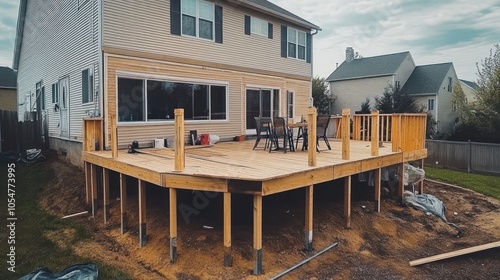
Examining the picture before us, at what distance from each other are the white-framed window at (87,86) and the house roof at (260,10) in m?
4.92

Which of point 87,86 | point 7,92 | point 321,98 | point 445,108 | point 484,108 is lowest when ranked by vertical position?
point 484,108

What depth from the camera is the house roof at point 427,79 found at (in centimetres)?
2409

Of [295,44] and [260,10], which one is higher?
[260,10]

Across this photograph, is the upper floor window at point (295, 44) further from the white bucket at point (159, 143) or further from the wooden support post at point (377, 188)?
the wooden support post at point (377, 188)

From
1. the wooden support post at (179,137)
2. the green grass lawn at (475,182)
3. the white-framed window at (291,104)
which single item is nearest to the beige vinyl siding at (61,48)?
the wooden support post at (179,137)

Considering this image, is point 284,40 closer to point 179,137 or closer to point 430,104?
point 179,137

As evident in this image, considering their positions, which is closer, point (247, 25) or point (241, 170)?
point (241, 170)

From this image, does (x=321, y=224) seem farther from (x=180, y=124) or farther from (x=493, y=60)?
(x=493, y=60)

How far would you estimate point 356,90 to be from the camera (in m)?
27.0

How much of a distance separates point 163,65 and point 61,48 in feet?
13.8

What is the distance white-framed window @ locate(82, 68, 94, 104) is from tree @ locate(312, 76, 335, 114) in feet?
69.5

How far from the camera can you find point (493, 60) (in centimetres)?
1786

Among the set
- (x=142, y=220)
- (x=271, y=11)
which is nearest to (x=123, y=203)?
(x=142, y=220)

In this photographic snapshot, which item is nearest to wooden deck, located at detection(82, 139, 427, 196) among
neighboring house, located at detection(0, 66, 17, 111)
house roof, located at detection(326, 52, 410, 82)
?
house roof, located at detection(326, 52, 410, 82)
